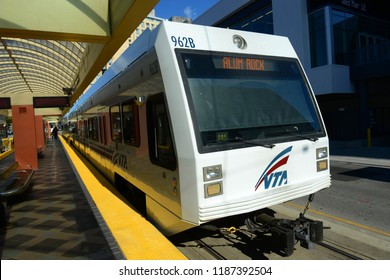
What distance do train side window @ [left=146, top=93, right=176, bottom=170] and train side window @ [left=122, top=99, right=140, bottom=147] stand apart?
0.65 meters

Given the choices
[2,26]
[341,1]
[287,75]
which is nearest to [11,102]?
[2,26]

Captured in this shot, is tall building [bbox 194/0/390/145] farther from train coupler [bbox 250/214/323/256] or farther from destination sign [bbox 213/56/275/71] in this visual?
train coupler [bbox 250/214/323/256]

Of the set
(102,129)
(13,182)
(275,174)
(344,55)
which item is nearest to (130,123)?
(275,174)

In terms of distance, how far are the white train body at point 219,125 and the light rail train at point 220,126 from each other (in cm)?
1

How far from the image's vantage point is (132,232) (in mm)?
3994

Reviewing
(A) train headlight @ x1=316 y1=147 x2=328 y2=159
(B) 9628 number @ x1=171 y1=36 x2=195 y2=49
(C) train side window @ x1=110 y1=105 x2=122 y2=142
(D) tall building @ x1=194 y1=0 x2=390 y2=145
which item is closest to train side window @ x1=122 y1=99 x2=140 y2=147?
(C) train side window @ x1=110 y1=105 x2=122 y2=142

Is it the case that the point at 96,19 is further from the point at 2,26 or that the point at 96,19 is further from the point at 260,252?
the point at 260,252

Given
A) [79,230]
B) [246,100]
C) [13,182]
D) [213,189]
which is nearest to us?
[213,189]

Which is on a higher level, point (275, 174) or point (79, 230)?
point (275, 174)

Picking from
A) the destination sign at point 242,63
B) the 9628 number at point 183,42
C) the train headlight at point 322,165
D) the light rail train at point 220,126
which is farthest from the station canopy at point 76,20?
the train headlight at point 322,165

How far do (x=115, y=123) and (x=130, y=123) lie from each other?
52.1 inches

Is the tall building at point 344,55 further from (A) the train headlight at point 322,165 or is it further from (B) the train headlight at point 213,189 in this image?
(B) the train headlight at point 213,189

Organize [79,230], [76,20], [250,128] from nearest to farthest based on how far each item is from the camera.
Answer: [250,128], [79,230], [76,20]

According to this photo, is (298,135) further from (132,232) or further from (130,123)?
(130,123)
